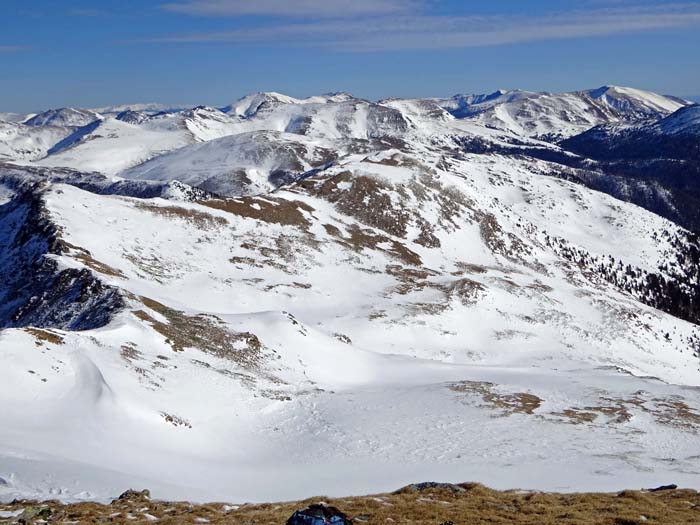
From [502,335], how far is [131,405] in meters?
54.6

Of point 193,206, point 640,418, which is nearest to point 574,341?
point 640,418

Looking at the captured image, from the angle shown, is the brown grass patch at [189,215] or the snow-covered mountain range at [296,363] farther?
the brown grass patch at [189,215]

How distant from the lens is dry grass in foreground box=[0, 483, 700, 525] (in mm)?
18219

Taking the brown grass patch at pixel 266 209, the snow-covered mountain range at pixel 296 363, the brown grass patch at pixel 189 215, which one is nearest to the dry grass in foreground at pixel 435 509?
the snow-covered mountain range at pixel 296 363

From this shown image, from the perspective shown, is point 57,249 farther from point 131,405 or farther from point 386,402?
point 386,402

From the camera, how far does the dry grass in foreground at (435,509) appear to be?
18.2 m

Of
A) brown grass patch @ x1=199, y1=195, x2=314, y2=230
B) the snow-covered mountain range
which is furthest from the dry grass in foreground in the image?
brown grass patch @ x1=199, y1=195, x2=314, y2=230

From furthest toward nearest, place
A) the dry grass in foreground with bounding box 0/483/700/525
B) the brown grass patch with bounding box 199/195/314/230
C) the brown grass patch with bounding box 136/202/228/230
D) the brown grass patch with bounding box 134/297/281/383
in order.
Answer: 1. the brown grass patch with bounding box 199/195/314/230
2. the brown grass patch with bounding box 136/202/228/230
3. the brown grass patch with bounding box 134/297/281/383
4. the dry grass in foreground with bounding box 0/483/700/525

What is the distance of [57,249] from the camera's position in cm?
6294

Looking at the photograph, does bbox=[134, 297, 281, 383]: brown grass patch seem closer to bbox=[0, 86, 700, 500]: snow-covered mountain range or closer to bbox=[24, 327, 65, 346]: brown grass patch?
bbox=[0, 86, 700, 500]: snow-covered mountain range

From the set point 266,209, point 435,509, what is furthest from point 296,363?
point 266,209

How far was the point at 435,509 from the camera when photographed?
2003cm

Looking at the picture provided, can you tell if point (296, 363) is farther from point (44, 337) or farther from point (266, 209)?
point (266, 209)

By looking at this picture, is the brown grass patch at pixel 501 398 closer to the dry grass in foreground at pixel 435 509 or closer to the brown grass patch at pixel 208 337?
the brown grass patch at pixel 208 337
